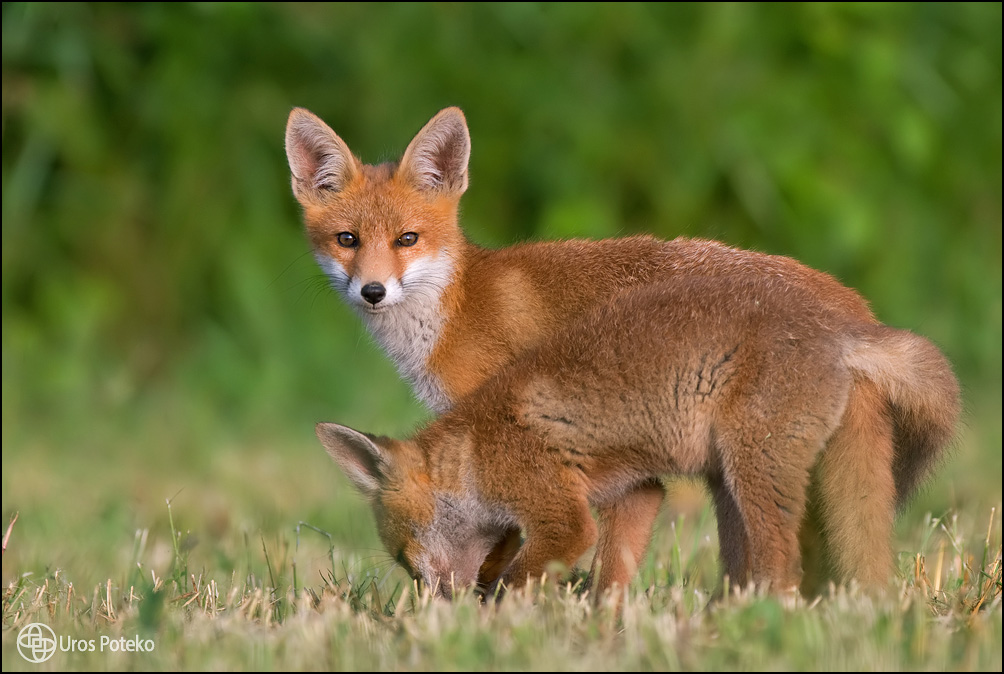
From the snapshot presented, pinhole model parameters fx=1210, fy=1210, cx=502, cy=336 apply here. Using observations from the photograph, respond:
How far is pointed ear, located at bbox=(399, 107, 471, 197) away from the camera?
5.57 meters

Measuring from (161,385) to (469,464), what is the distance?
596 centimetres

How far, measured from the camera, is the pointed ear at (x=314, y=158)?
5.67 metres

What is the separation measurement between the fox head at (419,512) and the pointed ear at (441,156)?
5.38 ft

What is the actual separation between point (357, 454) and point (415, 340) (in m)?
0.92

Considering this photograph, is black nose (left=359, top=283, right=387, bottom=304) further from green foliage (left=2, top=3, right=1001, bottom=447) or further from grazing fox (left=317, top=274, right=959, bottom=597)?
green foliage (left=2, top=3, right=1001, bottom=447)

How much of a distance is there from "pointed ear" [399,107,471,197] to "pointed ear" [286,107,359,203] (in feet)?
0.95

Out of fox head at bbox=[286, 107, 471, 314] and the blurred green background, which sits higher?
the blurred green background

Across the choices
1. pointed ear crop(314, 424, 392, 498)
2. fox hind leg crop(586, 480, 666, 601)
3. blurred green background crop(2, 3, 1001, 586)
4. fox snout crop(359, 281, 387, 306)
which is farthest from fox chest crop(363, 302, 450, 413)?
blurred green background crop(2, 3, 1001, 586)

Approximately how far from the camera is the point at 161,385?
9.68 meters

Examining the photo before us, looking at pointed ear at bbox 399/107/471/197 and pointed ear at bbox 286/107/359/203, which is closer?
pointed ear at bbox 399/107/471/197

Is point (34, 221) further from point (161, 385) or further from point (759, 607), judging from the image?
point (759, 607)

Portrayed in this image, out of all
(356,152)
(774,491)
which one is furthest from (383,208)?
(356,152)

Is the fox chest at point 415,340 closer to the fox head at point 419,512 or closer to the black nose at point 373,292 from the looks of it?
the black nose at point 373,292

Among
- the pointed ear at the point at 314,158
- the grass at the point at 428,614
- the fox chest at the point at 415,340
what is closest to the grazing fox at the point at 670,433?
the grass at the point at 428,614
